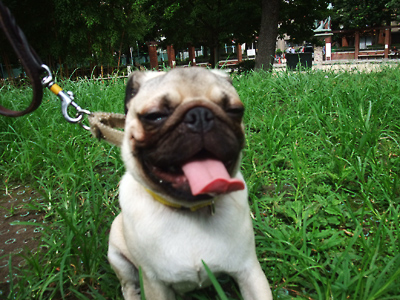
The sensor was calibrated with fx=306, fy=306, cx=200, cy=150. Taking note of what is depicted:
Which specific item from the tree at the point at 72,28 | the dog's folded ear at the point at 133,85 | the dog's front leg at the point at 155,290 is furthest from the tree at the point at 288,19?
the dog's front leg at the point at 155,290

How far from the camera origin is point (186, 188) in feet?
3.73

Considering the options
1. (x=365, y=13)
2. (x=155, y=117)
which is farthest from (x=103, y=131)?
(x=365, y=13)

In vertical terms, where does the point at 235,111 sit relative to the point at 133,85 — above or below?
below

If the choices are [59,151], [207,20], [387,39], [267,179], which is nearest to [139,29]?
[207,20]

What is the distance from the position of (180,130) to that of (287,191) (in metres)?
1.56

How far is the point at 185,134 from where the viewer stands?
1.12 m

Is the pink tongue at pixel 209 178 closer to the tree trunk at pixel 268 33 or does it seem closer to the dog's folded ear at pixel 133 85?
the dog's folded ear at pixel 133 85

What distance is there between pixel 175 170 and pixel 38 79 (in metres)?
0.89

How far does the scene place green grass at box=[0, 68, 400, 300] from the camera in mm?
1587

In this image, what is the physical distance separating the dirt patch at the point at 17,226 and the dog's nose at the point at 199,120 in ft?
4.09

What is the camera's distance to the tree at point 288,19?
9.47 metres

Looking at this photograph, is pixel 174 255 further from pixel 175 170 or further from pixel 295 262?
pixel 295 262

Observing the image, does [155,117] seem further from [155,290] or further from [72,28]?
[72,28]

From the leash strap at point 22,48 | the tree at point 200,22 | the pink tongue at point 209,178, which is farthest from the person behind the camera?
the tree at point 200,22
